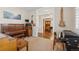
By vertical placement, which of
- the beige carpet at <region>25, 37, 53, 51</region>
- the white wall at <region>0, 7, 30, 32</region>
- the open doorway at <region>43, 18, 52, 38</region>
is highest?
the white wall at <region>0, 7, 30, 32</region>

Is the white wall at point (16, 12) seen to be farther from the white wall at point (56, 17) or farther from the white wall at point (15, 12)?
the white wall at point (56, 17)

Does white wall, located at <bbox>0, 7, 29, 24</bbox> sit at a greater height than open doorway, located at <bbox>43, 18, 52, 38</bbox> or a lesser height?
greater

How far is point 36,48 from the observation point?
169 cm

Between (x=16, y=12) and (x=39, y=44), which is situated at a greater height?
(x=16, y=12)

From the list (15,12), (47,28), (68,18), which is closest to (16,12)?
(15,12)

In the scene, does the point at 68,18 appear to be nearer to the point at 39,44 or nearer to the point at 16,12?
the point at 39,44

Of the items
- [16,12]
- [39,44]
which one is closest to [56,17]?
[39,44]

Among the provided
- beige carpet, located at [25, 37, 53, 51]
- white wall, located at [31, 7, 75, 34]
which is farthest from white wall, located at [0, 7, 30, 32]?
beige carpet, located at [25, 37, 53, 51]

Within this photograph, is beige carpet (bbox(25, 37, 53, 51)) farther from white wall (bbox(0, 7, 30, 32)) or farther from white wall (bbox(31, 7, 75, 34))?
white wall (bbox(0, 7, 30, 32))

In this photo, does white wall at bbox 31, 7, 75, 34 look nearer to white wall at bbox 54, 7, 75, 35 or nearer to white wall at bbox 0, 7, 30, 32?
white wall at bbox 54, 7, 75, 35

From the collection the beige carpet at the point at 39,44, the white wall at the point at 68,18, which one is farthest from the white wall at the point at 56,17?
the beige carpet at the point at 39,44

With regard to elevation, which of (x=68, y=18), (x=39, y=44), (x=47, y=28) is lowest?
(x=39, y=44)
